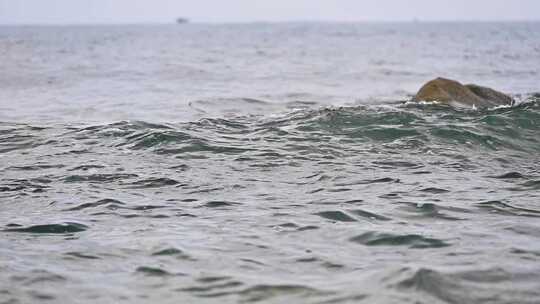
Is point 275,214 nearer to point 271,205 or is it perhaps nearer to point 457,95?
point 271,205

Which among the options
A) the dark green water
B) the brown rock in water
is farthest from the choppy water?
the brown rock in water

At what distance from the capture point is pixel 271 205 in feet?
24.4

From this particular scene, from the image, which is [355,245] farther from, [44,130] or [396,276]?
[44,130]

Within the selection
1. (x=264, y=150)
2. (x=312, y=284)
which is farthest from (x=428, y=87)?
(x=312, y=284)

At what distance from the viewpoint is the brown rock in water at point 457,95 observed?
1501 centimetres

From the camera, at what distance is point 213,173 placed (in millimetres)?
9086

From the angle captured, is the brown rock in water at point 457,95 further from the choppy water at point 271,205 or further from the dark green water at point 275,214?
the dark green water at point 275,214

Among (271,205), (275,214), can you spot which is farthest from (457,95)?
(275,214)

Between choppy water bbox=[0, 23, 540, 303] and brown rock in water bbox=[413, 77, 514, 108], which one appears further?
brown rock in water bbox=[413, 77, 514, 108]

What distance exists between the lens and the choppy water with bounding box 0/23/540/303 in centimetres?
514

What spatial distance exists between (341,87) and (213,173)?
47.5 feet

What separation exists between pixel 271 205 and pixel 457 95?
894 centimetres

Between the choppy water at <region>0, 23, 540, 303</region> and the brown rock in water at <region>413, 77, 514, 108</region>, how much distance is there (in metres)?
0.71

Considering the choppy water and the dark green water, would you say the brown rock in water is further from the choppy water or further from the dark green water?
the dark green water
